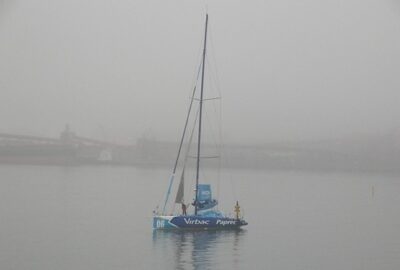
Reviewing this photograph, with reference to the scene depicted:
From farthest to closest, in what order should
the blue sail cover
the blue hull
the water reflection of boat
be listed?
1. the blue sail cover
2. the blue hull
3. the water reflection of boat

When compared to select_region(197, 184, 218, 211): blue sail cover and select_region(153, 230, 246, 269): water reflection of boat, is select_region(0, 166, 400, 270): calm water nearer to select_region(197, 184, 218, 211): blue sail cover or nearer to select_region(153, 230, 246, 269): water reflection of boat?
select_region(153, 230, 246, 269): water reflection of boat

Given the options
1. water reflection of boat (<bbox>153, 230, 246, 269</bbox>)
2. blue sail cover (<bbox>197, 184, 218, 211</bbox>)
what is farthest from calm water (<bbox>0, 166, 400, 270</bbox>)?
blue sail cover (<bbox>197, 184, 218, 211</bbox>)

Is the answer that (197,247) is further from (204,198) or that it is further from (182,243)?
(204,198)

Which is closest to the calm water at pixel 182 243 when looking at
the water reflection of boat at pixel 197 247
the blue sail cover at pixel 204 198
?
the water reflection of boat at pixel 197 247

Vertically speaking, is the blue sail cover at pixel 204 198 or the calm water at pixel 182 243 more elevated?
the blue sail cover at pixel 204 198

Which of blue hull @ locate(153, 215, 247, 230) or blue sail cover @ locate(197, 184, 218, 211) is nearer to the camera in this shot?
blue hull @ locate(153, 215, 247, 230)

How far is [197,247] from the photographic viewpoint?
39.0m

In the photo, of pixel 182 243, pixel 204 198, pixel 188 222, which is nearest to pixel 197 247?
pixel 182 243

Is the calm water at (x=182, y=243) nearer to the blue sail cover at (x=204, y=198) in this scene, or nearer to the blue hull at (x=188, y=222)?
the blue hull at (x=188, y=222)

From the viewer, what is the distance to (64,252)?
3716 cm

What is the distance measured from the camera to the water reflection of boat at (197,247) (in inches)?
1355

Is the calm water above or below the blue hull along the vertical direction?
below

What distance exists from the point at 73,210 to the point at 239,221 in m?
25.3

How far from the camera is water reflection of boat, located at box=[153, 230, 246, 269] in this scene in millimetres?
34406
